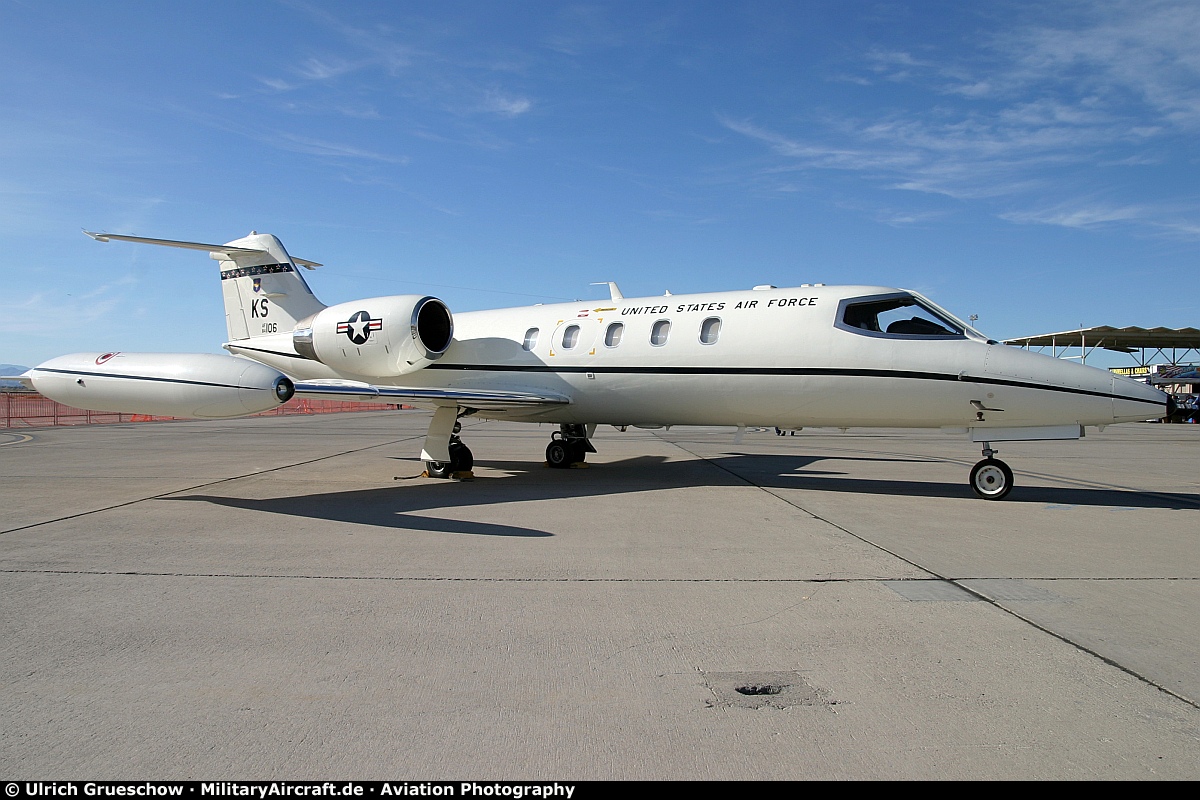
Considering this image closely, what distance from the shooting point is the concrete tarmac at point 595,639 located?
2932 mm

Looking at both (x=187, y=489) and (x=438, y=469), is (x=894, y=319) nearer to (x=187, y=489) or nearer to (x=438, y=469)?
(x=438, y=469)

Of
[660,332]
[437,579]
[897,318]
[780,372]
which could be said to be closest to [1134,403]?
[897,318]

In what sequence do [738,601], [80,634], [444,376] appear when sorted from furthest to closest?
[444,376] < [738,601] < [80,634]

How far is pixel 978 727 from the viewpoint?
3.13m

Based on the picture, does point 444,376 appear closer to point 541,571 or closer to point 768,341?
point 768,341

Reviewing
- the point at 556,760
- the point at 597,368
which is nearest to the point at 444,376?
the point at 597,368

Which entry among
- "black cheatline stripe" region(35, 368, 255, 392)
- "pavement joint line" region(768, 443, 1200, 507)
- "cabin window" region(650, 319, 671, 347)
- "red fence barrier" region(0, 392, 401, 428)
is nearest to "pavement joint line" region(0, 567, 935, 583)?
"black cheatline stripe" region(35, 368, 255, 392)

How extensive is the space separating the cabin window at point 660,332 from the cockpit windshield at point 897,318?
2480 mm

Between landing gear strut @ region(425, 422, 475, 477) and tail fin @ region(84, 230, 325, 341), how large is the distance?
4376mm

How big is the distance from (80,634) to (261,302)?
11165mm

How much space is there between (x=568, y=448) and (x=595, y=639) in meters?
9.60

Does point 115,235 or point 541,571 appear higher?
point 115,235

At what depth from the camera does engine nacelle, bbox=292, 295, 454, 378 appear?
11742 mm

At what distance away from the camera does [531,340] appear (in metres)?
12.7
